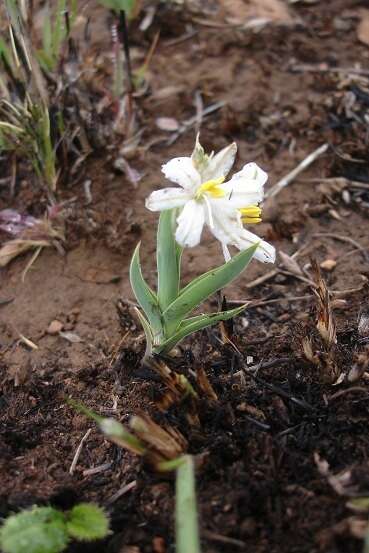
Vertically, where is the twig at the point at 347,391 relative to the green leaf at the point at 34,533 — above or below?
below

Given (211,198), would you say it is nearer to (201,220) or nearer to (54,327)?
(201,220)

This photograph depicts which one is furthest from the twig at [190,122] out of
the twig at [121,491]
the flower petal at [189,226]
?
the twig at [121,491]

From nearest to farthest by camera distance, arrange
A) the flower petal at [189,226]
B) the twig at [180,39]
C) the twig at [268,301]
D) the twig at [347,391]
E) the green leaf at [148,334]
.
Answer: the flower petal at [189,226], the twig at [347,391], the green leaf at [148,334], the twig at [268,301], the twig at [180,39]

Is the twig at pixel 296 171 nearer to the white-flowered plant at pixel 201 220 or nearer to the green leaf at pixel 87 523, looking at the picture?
the white-flowered plant at pixel 201 220

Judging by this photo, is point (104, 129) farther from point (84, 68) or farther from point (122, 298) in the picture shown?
point (122, 298)

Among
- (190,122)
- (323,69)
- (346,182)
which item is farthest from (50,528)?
(323,69)
